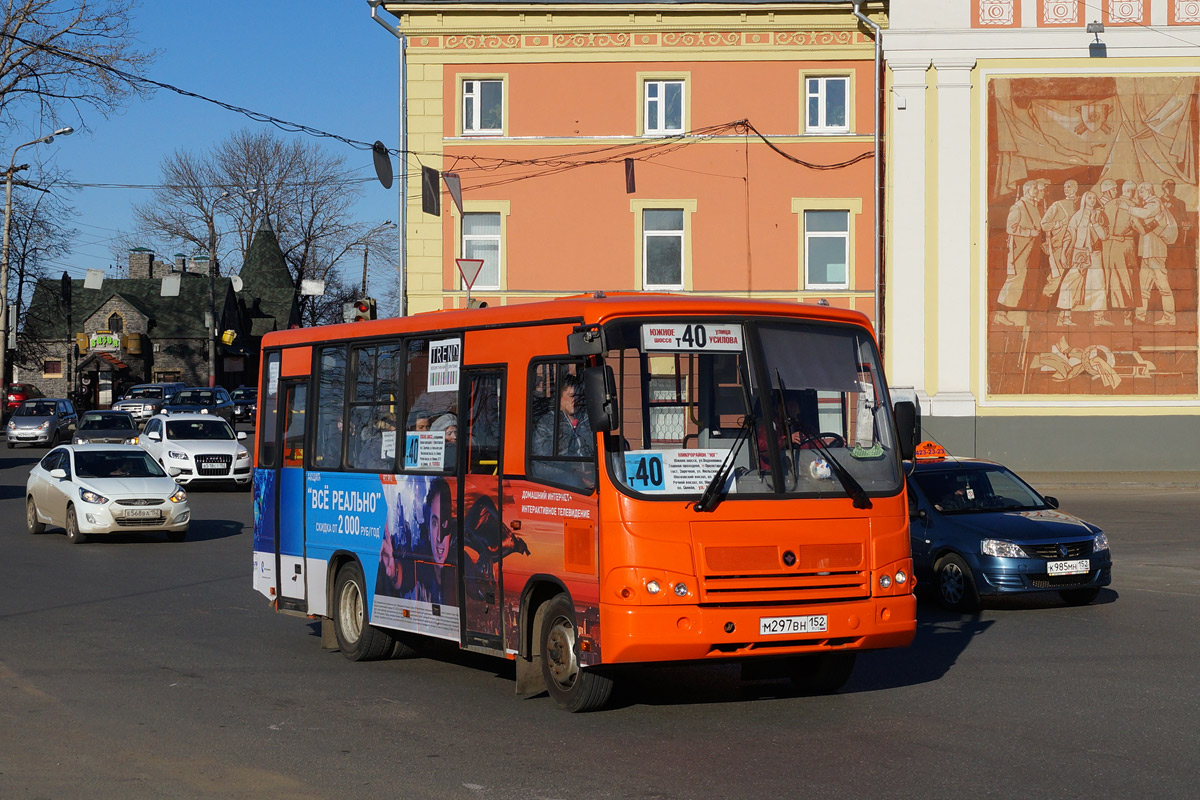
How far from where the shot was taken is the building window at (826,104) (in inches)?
1399

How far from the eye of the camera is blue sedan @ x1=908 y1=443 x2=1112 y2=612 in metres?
13.7

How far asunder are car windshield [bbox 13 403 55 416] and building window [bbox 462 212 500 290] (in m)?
23.1

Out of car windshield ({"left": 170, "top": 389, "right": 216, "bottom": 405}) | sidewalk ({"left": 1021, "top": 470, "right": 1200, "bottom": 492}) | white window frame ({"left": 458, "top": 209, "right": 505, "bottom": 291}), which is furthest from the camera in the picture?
car windshield ({"left": 170, "top": 389, "right": 216, "bottom": 405})

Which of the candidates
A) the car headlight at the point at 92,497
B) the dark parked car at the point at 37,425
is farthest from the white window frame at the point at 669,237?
the dark parked car at the point at 37,425

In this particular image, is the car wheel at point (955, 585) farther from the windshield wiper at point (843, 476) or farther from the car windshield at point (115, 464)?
the car windshield at point (115, 464)

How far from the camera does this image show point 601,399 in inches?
333

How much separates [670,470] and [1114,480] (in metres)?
26.0

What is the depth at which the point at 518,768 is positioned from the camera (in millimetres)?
7492

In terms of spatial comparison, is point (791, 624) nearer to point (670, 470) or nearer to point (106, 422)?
point (670, 470)

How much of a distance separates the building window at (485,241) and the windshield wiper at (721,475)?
1079 inches

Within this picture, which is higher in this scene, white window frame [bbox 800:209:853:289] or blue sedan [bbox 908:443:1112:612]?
white window frame [bbox 800:209:853:289]

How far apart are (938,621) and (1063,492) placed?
1778 centimetres

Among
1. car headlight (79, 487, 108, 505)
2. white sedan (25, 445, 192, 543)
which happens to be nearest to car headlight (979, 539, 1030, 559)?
white sedan (25, 445, 192, 543)

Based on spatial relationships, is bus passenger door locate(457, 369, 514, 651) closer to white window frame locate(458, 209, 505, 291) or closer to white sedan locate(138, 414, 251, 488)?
white sedan locate(138, 414, 251, 488)
